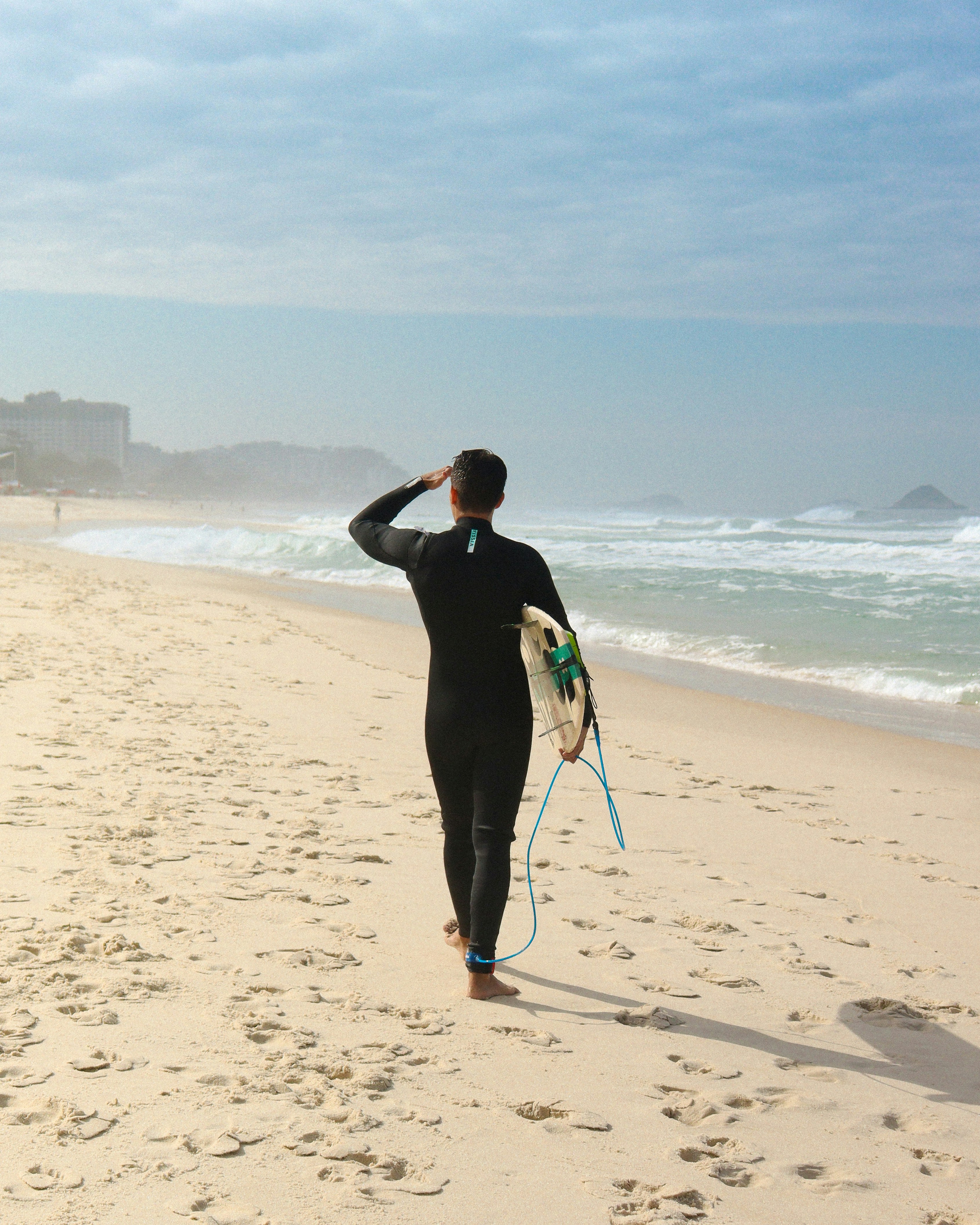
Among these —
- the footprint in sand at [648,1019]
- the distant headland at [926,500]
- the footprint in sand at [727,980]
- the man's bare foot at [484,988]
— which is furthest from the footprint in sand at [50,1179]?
the distant headland at [926,500]

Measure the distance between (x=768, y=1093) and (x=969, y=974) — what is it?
141 cm

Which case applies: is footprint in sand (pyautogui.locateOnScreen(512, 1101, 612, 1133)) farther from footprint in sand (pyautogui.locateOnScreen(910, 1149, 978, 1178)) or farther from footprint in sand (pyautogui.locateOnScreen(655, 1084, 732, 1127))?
footprint in sand (pyautogui.locateOnScreen(910, 1149, 978, 1178))

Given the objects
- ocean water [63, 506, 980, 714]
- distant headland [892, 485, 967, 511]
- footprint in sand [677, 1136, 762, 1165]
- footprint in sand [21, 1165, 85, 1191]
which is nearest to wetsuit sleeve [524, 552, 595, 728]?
footprint in sand [677, 1136, 762, 1165]

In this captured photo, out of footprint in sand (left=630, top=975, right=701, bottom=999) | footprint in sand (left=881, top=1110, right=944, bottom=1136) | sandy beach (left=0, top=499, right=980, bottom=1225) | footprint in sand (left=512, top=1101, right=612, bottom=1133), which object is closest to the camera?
sandy beach (left=0, top=499, right=980, bottom=1225)

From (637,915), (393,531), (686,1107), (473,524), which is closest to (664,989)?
(637,915)

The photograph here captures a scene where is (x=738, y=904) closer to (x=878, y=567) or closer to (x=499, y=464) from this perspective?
(x=499, y=464)

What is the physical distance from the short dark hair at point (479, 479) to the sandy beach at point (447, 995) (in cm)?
158

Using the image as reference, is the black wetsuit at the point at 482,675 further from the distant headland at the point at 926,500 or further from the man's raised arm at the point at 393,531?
the distant headland at the point at 926,500

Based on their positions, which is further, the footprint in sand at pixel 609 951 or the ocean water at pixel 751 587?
the ocean water at pixel 751 587

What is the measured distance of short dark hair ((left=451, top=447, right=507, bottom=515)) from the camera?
10.9 feet

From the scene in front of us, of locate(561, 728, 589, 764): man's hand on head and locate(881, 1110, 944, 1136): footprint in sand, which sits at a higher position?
locate(561, 728, 589, 764): man's hand on head

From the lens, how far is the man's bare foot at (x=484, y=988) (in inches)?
132

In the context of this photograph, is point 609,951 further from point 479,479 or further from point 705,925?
point 479,479

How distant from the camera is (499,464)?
3.34 meters
